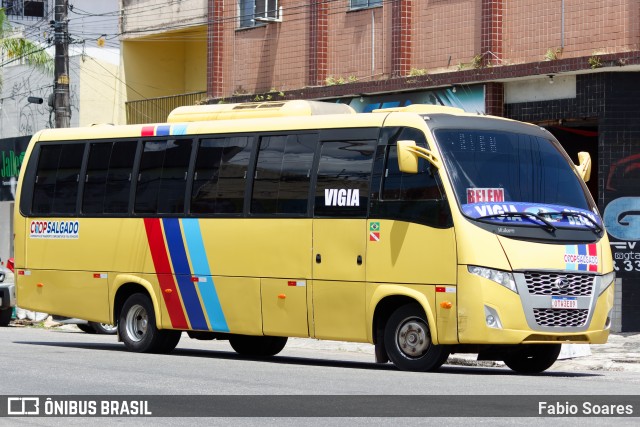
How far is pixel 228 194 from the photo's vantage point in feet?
57.4

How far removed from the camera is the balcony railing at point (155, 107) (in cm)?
3572

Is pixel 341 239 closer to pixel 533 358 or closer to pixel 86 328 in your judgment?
pixel 533 358

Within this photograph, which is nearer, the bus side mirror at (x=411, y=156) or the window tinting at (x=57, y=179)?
the bus side mirror at (x=411, y=156)

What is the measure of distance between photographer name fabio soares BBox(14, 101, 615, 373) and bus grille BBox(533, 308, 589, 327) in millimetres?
19

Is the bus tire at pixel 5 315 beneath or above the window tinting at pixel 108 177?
beneath

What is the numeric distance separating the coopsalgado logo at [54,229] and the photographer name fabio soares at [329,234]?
3 centimetres

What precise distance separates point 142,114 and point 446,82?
14166mm

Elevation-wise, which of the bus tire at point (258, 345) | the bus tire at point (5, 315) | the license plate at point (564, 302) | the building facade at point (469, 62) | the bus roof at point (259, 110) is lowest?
the bus tire at point (258, 345)

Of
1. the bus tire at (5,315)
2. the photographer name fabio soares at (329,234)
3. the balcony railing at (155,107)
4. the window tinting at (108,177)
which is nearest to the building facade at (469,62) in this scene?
the balcony railing at (155,107)

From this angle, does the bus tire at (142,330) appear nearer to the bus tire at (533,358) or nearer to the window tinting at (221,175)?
the window tinting at (221,175)

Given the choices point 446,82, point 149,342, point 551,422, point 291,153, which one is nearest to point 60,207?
point 149,342

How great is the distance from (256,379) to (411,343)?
2.31 metres

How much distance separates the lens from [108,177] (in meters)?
19.0

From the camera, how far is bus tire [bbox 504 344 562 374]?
53.2 ft
